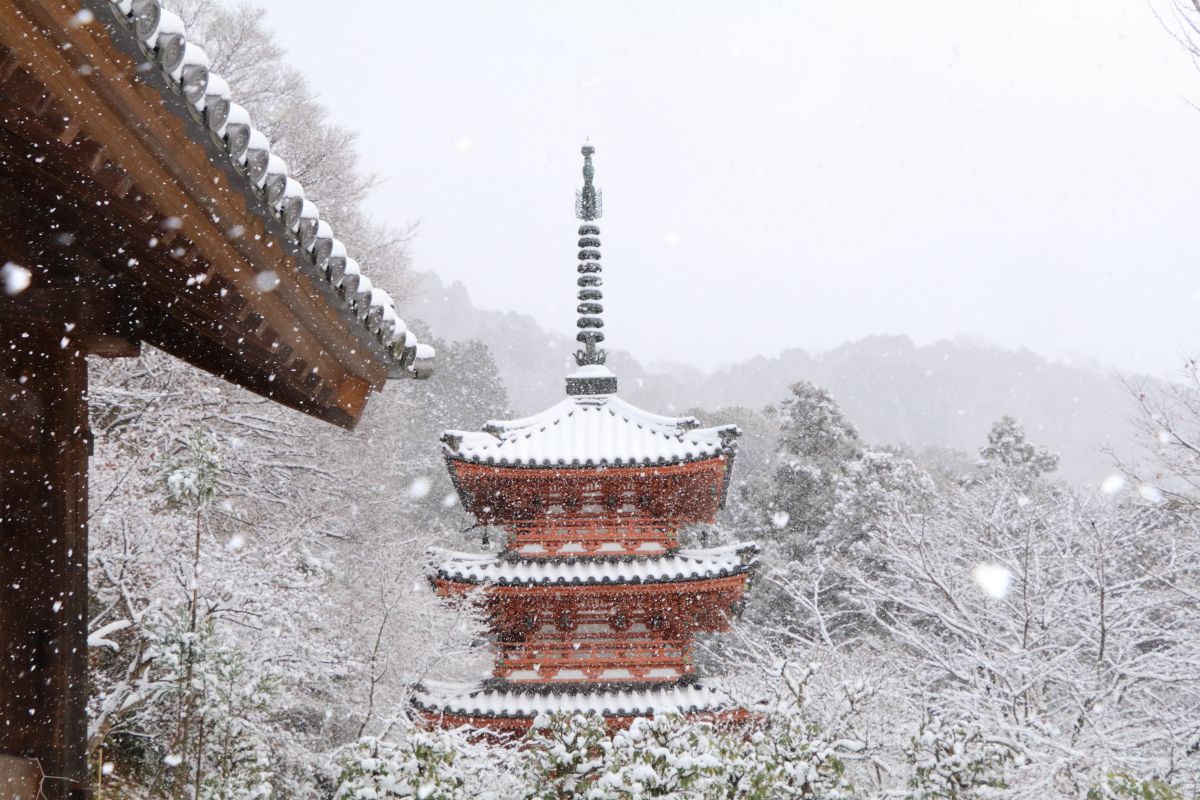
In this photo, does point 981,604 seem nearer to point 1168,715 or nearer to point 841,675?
point 841,675

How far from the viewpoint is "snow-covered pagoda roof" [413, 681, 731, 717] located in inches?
304

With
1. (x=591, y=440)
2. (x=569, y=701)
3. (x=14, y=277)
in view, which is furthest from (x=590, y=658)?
(x=14, y=277)

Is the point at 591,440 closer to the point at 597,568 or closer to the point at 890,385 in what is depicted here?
the point at 597,568

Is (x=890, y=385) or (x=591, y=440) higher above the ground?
(x=890, y=385)

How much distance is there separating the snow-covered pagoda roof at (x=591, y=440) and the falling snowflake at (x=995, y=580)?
371 cm

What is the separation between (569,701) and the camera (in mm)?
7910

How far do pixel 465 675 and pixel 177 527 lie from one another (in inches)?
424

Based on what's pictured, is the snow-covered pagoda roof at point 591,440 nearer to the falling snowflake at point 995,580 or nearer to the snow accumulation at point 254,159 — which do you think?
the falling snowflake at point 995,580

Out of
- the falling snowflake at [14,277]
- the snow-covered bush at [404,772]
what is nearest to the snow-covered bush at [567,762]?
the snow-covered bush at [404,772]

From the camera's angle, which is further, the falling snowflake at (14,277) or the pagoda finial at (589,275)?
the pagoda finial at (589,275)

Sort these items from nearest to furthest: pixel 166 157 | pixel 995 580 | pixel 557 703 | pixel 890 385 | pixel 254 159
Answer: pixel 166 157 < pixel 254 159 < pixel 557 703 < pixel 995 580 < pixel 890 385

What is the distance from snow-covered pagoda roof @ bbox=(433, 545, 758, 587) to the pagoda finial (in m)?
2.52

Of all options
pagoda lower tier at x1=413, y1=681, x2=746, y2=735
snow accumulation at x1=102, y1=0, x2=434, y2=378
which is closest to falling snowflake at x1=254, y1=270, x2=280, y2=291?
snow accumulation at x1=102, y1=0, x2=434, y2=378

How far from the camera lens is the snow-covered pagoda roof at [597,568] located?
7.80m
